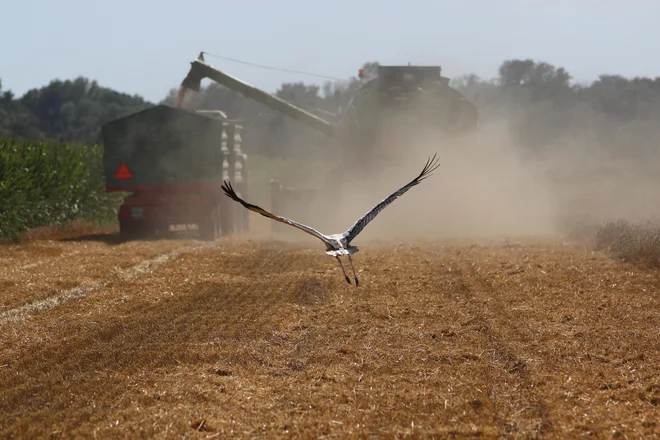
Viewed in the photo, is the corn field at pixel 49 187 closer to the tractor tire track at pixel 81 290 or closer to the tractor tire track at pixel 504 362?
the tractor tire track at pixel 81 290

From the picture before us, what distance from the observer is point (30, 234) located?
20.0 metres

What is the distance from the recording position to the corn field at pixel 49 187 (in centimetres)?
1972

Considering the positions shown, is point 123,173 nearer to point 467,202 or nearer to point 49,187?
point 49,187

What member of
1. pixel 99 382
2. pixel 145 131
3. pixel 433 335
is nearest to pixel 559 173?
pixel 145 131

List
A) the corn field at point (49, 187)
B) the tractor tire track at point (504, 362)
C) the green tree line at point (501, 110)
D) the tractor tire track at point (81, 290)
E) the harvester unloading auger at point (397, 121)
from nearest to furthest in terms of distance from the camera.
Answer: the tractor tire track at point (504, 362) → the tractor tire track at point (81, 290) → the corn field at point (49, 187) → the harvester unloading auger at point (397, 121) → the green tree line at point (501, 110)

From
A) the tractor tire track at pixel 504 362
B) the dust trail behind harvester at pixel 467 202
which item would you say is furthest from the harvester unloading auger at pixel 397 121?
the tractor tire track at pixel 504 362

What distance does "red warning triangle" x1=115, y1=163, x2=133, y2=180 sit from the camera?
782 inches

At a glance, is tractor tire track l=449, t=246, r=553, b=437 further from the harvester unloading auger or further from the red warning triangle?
the red warning triangle

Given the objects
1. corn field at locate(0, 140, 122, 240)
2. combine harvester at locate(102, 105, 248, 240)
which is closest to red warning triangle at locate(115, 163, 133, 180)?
combine harvester at locate(102, 105, 248, 240)

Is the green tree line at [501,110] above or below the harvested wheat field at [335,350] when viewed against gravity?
above

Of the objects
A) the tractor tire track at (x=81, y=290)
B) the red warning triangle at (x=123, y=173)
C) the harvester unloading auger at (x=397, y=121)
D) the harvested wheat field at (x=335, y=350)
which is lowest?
the tractor tire track at (x=81, y=290)

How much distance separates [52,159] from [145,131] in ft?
17.5

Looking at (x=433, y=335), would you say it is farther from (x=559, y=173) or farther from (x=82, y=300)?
(x=559, y=173)

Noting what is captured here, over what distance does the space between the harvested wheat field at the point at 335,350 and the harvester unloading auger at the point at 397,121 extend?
7.77 m
